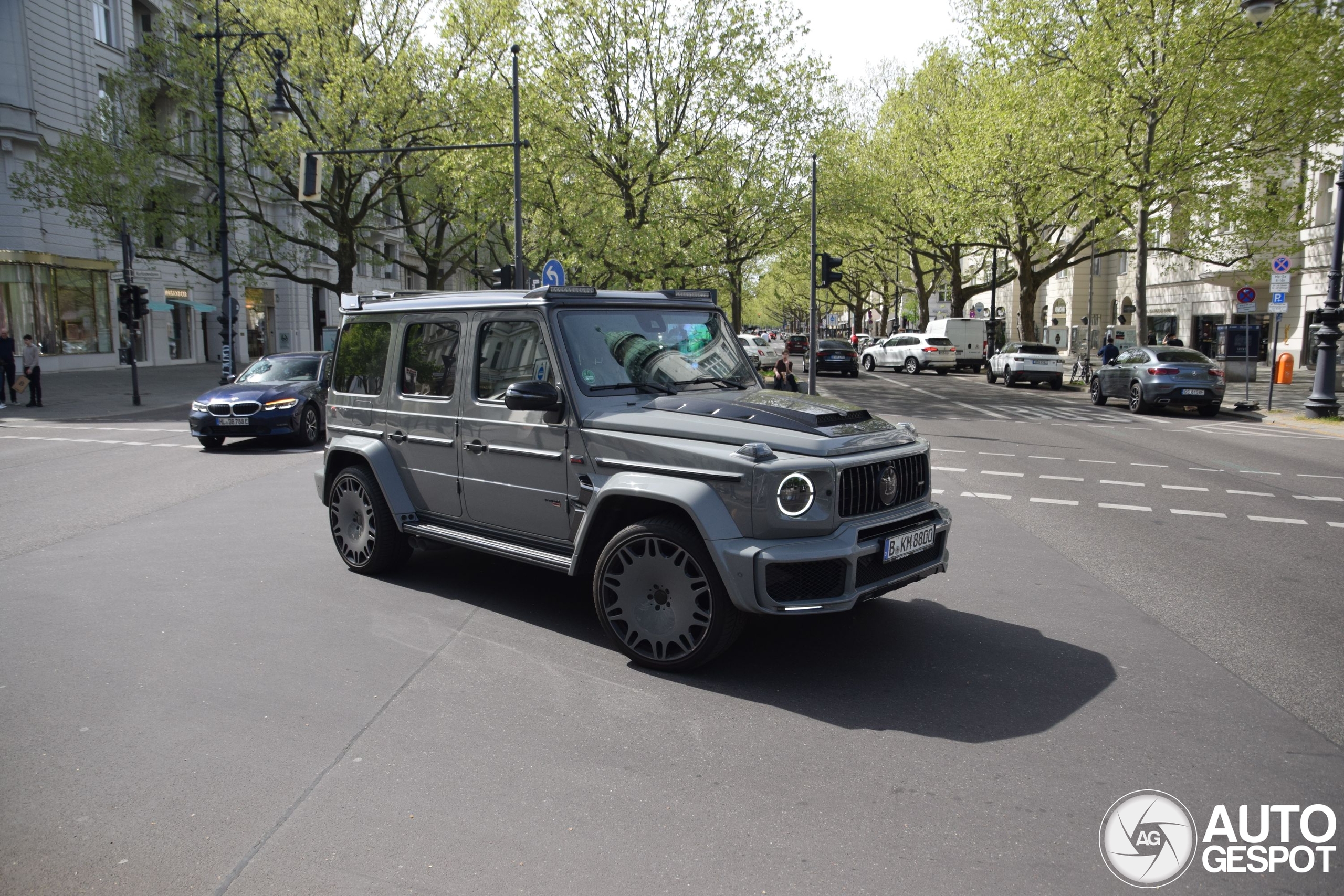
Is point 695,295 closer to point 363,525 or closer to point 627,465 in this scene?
point 627,465

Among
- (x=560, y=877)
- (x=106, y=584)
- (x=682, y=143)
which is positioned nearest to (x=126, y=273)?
(x=682, y=143)

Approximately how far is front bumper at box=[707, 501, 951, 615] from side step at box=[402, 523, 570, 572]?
115 centimetres

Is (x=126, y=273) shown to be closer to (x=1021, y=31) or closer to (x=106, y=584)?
(x=106, y=584)

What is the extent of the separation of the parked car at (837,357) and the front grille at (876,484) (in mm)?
32429

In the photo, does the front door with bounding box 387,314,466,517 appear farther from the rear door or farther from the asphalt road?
the asphalt road

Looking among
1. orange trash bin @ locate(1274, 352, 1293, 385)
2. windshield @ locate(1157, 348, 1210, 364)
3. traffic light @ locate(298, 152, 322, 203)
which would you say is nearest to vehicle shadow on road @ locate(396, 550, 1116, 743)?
traffic light @ locate(298, 152, 322, 203)

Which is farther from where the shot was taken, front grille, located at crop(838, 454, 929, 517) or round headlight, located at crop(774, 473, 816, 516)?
front grille, located at crop(838, 454, 929, 517)

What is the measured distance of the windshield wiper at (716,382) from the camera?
545cm

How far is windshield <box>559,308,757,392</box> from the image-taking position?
5281mm

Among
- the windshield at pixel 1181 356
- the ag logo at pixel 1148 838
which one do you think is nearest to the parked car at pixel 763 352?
the windshield at pixel 1181 356

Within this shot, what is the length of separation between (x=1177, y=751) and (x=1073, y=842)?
0.97 m

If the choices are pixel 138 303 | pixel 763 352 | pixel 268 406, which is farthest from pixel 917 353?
pixel 268 406

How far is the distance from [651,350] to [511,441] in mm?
978

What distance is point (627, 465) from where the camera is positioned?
4777mm
